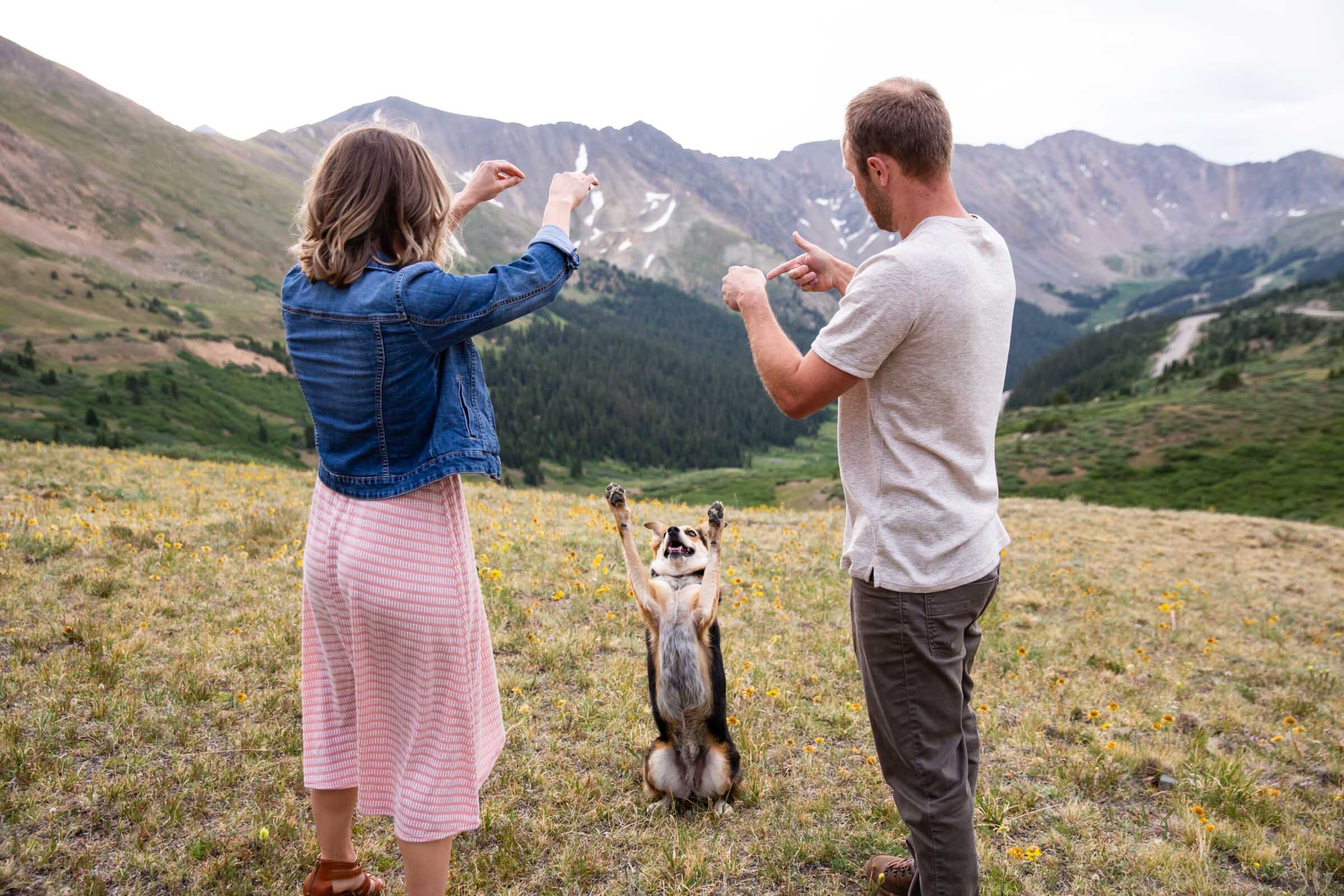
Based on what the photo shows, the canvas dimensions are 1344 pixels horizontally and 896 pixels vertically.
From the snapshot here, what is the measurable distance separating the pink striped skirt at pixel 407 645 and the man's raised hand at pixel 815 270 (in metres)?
1.93

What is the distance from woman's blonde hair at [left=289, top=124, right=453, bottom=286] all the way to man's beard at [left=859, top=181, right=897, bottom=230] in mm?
1802

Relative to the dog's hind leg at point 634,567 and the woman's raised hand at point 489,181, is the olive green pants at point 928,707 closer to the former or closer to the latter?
the dog's hind leg at point 634,567

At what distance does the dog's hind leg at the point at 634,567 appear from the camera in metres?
4.47

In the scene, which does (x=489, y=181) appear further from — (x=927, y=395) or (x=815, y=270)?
(x=927, y=395)

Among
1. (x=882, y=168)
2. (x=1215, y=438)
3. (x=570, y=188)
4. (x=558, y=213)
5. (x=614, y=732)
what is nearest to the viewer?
(x=882, y=168)

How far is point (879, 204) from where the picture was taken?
3057 mm

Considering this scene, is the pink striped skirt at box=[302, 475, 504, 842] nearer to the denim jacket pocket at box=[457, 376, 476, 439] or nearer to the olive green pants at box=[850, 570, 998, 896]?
the denim jacket pocket at box=[457, 376, 476, 439]

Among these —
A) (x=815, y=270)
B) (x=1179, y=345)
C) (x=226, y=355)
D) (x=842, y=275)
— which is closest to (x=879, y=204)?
(x=815, y=270)

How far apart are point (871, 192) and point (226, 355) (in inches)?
5656

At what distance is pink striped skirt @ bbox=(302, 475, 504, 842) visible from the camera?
9.52 feet

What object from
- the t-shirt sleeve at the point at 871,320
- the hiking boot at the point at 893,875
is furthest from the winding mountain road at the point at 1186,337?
the t-shirt sleeve at the point at 871,320

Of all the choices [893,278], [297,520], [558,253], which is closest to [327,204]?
[558,253]

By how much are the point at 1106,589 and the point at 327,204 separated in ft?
41.1

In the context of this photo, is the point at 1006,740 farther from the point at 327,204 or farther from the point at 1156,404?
the point at 1156,404
